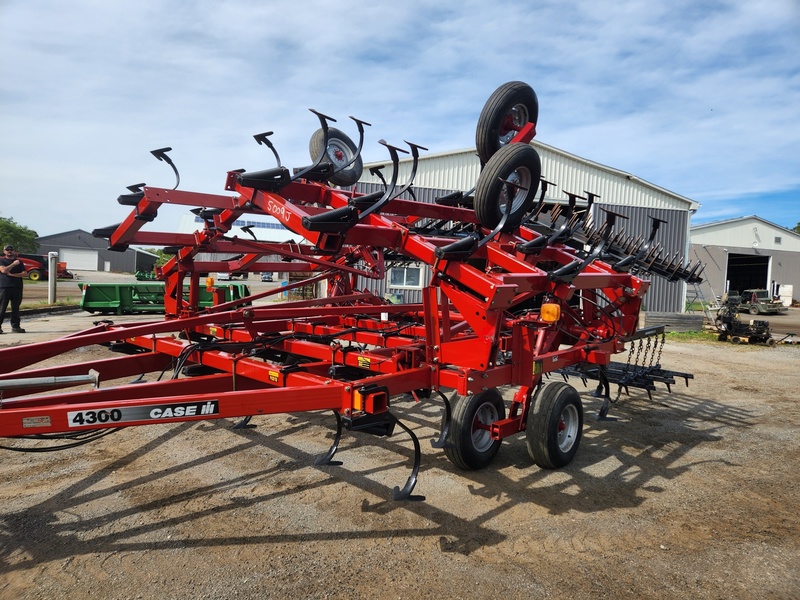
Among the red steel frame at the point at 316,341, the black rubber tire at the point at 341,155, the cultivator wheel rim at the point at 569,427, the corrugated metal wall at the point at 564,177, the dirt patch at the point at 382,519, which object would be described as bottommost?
the dirt patch at the point at 382,519

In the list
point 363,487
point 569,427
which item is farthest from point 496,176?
point 363,487

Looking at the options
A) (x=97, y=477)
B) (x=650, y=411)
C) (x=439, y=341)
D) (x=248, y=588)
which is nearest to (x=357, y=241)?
(x=439, y=341)

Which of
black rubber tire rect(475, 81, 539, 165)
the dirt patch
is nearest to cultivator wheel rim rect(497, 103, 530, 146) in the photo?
black rubber tire rect(475, 81, 539, 165)

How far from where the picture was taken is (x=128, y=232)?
19.2ft

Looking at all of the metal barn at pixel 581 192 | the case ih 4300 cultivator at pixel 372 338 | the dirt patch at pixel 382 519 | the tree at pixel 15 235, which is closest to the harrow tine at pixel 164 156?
the case ih 4300 cultivator at pixel 372 338

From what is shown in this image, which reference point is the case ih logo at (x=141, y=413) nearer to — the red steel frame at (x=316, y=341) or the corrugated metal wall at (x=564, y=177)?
the red steel frame at (x=316, y=341)

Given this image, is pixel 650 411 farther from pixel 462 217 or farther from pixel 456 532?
pixel 456 532

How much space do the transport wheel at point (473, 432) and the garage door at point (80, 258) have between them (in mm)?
77269

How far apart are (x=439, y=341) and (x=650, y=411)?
4.48 m

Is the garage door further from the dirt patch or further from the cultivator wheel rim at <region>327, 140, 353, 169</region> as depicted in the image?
the dirt patch

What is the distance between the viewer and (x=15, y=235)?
57.1 meters

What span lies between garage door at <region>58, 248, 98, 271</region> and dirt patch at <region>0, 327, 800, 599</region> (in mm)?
75727

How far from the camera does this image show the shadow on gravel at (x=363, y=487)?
11.8 feet

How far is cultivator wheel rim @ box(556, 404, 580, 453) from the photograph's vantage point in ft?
17.2
